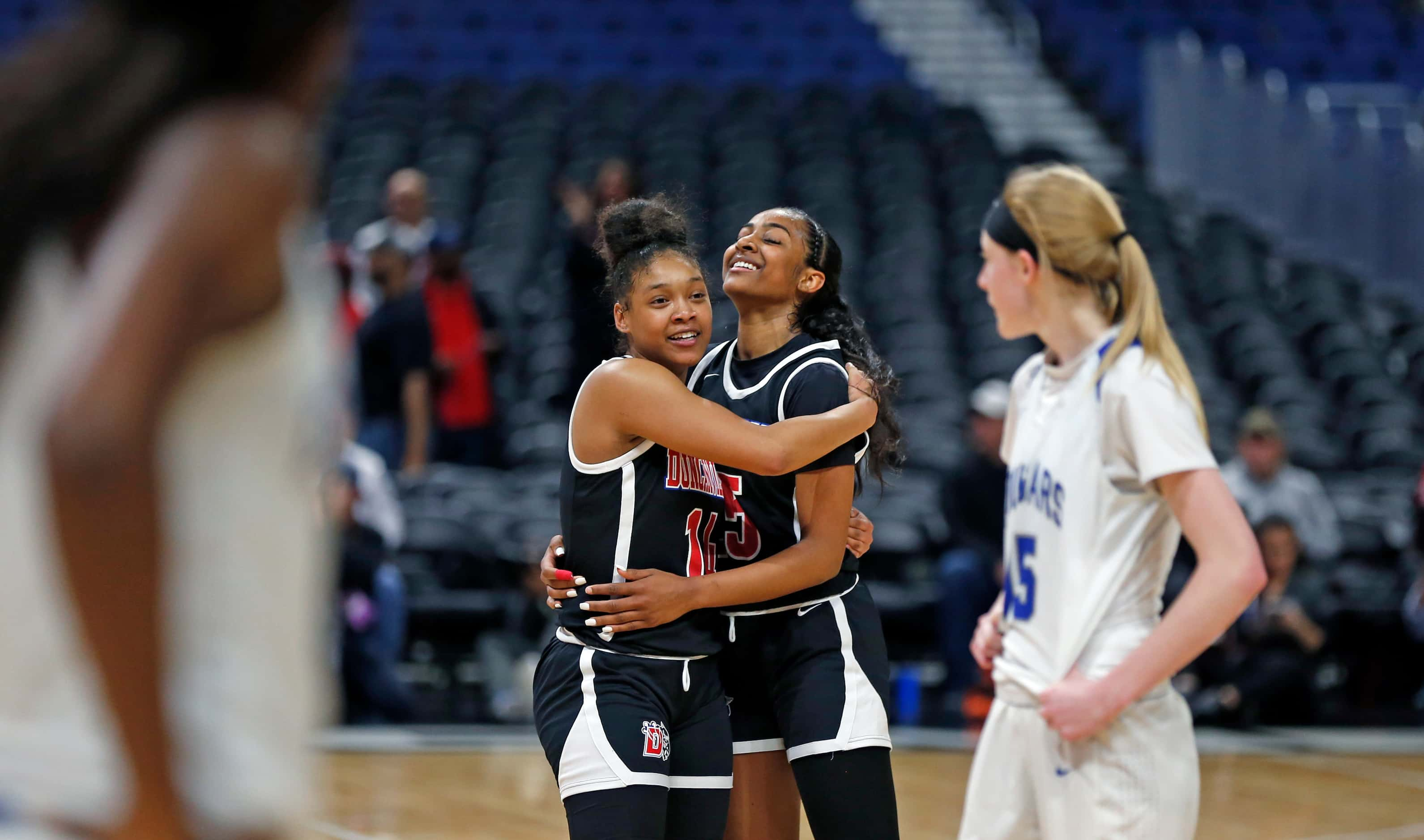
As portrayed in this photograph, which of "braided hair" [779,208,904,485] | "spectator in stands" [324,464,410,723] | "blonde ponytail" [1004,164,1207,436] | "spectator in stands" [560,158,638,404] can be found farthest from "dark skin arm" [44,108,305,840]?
"spectator in stands" [560,158,638,404]

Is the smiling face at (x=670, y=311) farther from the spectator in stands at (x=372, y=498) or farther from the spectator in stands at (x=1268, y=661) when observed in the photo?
the spectator in stands at (x=1268, y=661)

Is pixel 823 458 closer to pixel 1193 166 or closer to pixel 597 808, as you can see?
pixel 597 808

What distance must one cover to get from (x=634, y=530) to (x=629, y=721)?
1.13 ft

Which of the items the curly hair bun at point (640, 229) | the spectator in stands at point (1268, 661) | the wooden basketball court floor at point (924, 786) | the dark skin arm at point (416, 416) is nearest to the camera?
the curly hair bun at point (640, 229)

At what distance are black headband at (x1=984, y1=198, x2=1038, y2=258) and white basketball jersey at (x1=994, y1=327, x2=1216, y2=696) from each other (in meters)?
0.20

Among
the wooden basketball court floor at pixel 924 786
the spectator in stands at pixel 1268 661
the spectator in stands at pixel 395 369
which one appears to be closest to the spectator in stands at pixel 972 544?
the wooden basketball court floor at pixel 924 786

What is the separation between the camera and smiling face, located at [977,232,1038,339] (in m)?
2.59

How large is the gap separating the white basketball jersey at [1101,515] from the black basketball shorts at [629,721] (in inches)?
21.9

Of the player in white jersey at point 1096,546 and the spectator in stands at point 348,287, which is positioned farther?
the spectator in stands at point 348,287

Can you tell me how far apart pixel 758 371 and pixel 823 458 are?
9.4 inches

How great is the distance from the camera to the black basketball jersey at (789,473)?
2.93 meters

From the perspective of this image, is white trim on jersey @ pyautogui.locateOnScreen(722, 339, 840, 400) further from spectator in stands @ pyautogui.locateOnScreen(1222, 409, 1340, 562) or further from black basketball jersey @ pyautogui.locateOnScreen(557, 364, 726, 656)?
spectator in stands @ pyautogui.locateOnScreen(1222, 409, 1340, 562)

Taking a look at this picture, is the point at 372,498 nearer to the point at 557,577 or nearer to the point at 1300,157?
the point at 557,577

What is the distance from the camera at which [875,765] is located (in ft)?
9.31
